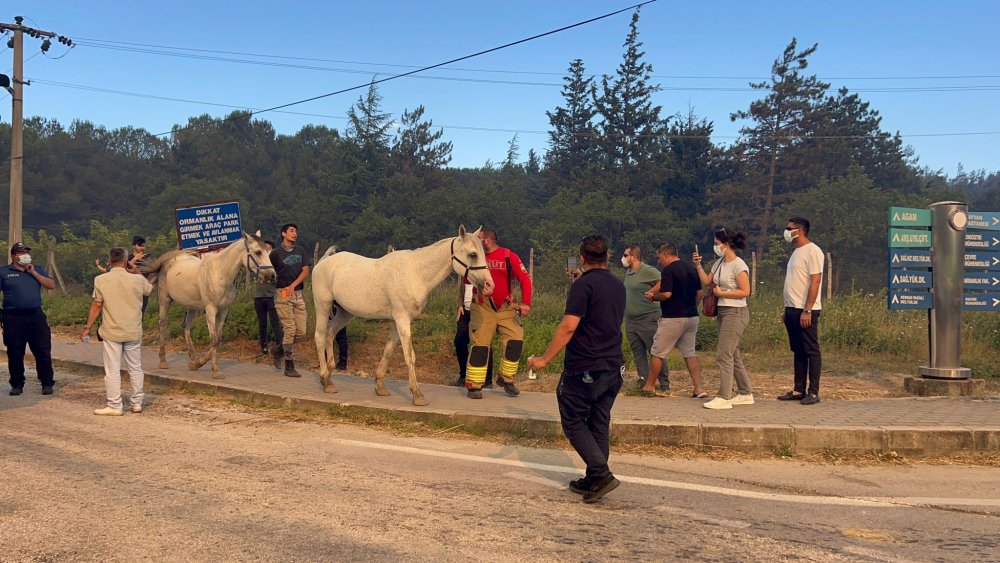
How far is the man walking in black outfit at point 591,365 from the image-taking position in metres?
5.73

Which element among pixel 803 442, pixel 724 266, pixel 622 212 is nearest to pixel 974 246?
pixel 724 266

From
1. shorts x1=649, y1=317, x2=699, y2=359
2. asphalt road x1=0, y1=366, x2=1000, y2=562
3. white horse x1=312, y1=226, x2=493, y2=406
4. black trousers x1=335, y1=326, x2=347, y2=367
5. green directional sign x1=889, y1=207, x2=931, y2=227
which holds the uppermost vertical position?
green directional sign x1=889, y1=207, x2=931, y2=227

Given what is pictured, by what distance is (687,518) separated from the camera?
5340 mm

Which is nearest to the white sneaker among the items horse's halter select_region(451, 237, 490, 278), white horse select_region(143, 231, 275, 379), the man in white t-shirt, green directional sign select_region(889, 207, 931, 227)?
the man in white t-shirt

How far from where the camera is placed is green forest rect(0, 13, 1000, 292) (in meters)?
48.1

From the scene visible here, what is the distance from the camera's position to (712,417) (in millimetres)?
8188

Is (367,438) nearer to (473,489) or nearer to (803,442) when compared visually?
(473,489)

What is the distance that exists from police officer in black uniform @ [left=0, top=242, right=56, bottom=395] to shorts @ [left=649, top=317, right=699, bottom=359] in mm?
8072

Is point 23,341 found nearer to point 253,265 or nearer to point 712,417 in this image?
point 253,265

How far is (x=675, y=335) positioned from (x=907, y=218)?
348 centimetres

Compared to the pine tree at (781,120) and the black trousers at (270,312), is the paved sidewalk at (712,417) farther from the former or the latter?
the pine tree at (781,120)

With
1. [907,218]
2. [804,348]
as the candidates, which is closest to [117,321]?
[804,348]

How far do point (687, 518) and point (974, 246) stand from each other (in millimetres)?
7404

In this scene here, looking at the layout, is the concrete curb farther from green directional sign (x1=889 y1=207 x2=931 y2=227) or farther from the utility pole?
the utility pole
